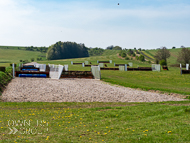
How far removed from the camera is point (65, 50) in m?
160

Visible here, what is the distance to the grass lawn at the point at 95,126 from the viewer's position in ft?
25.0

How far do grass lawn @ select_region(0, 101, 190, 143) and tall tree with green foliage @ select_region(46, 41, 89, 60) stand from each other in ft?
458

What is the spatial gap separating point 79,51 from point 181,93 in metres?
153

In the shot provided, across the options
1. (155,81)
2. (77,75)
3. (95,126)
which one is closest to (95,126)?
(95,126)

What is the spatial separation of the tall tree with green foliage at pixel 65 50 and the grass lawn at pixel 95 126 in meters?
140

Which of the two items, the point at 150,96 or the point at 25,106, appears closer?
the point at 25,106

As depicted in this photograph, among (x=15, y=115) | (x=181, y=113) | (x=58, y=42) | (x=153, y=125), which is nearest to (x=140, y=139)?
(x=153, y=125)

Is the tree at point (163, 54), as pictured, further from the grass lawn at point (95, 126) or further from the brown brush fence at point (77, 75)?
the grass lawn at point (95, 126)

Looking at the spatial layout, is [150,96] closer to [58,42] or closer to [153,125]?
[153,125]

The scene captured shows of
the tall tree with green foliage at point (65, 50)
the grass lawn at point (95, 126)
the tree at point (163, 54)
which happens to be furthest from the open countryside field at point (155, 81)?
the tall tree with green foliage at point (65, 50)

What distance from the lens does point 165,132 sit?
25.5 ft

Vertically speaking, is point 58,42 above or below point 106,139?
above

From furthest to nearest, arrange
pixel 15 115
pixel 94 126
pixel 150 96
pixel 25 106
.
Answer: pixel 150 96 < pixel 25 106 < pixel 15 115 < pixel 94 126

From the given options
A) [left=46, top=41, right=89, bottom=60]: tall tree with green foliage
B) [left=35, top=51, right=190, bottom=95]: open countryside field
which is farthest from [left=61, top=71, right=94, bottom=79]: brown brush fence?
[left=46, top=41, right=89, bottom=60]: tall tree with green foliage
